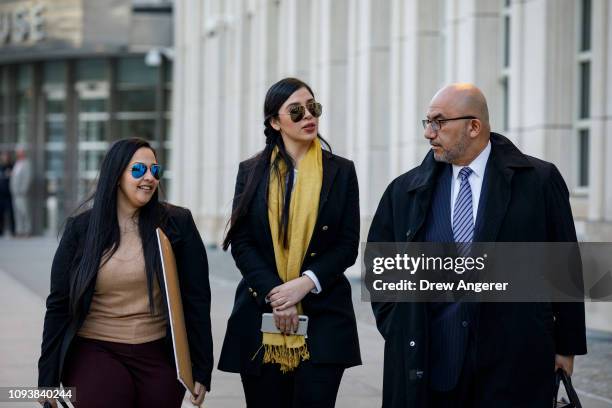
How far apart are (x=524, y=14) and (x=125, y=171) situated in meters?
8.14

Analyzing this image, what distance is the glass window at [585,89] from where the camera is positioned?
41.4 feet

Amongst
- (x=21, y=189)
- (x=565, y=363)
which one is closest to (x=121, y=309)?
(x=565, y=363)

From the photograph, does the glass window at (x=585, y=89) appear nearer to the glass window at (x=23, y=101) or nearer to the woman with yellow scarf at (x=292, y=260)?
the woman with yellow scarf at (x=292, y=260)

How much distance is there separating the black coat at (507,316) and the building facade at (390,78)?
6469mm

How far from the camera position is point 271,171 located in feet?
18.6

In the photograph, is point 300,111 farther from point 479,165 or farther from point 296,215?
point 479,165

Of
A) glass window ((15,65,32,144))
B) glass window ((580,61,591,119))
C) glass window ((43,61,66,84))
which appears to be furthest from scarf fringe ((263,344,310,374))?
glass window ((15,65,32,144))

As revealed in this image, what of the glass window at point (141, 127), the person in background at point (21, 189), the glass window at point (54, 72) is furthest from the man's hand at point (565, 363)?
the glass window at point (54, 72)

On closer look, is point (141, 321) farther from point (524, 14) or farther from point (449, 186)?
point (524, 14)

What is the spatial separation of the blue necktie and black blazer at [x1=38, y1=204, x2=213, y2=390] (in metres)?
1.24

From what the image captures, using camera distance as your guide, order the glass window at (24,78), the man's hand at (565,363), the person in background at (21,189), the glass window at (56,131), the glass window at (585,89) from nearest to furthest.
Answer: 1. the man's hand at (565,363)
2. the glass window at (585,89)
3. the person in background at (21,189)
4. the glass window at (56,131)
5. the glass window at (24,78)

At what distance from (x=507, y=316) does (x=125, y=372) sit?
161 centimetres

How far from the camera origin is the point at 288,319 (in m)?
5.46

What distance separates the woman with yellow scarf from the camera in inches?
216
